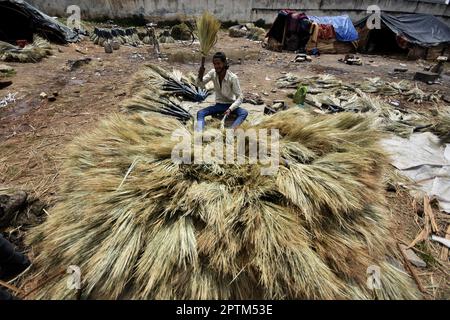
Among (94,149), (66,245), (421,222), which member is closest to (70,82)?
(94,149)

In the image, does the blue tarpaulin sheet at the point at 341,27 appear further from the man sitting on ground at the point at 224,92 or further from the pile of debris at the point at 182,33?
the man sitting on ground at the point at 224,92

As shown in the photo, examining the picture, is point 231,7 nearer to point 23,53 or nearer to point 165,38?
point 165,38

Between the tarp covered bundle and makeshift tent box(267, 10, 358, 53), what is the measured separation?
4.83ft

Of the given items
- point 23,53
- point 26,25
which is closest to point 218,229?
point 23,53

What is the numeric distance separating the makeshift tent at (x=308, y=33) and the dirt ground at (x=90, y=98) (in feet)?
3.55

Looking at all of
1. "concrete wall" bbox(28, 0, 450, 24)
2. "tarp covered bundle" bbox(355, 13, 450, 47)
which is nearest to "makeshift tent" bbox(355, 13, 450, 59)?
"tarp covered bundle" bbox(355, 13, 450, 47)

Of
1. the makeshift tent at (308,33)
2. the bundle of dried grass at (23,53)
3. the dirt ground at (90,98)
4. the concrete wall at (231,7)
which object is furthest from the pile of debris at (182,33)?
the bundle of dried grass at (23,53)

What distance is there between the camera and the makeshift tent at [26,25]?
6.77 metres

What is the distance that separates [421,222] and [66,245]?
2.81 m

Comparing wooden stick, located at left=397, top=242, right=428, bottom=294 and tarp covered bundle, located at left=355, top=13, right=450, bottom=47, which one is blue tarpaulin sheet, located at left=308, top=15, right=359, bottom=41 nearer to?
tarp covered bundle, located at left=355, top=13, right=450, bottom=47

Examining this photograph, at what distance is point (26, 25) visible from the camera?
7.08 metres

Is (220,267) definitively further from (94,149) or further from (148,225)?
(94,149)
